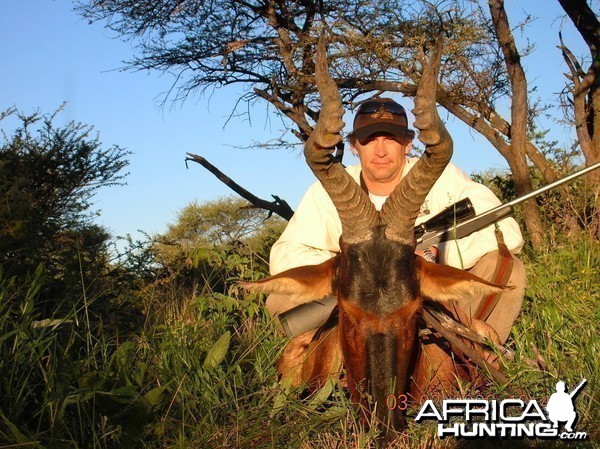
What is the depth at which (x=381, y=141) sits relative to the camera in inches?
224

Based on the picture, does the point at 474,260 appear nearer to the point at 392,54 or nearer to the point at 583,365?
the point at 583,365

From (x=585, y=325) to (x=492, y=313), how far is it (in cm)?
59

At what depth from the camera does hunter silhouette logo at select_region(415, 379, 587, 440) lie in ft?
12.5

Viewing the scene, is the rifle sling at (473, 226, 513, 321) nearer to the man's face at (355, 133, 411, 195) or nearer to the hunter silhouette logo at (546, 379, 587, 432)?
the man's face at (355, 133, 411, 195)

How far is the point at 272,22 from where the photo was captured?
39.3 ft

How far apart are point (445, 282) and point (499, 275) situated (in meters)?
1.03

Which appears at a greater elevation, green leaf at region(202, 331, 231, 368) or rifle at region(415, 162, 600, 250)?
rifle at region(415, 162, 600, 250)

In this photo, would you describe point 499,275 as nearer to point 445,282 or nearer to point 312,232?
point 445,282

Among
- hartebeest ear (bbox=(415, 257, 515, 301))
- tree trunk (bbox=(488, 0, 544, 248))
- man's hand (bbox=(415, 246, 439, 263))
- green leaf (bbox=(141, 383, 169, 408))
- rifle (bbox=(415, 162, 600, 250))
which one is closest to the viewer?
green leaf (bbox=(141, 383, 169, 408))

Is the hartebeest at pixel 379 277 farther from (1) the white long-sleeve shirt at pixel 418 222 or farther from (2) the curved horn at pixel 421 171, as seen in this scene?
(1) the white long-sleeve shirt at pixel 418 222

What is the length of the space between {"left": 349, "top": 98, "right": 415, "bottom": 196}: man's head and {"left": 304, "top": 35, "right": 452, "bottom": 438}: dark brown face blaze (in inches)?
54.5

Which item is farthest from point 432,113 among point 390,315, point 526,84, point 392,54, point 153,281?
point 392,54

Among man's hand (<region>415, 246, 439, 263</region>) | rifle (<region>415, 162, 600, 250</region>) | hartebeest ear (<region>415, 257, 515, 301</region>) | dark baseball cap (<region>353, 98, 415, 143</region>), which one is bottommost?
hartebeest ear (<region>415, 257, 515, 301</region>)

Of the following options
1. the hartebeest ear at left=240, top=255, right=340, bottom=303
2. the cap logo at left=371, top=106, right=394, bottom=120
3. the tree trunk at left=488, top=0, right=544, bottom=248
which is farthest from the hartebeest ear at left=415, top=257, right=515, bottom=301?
the tree trunk at left=488, top=0, right=544, bottom=248
